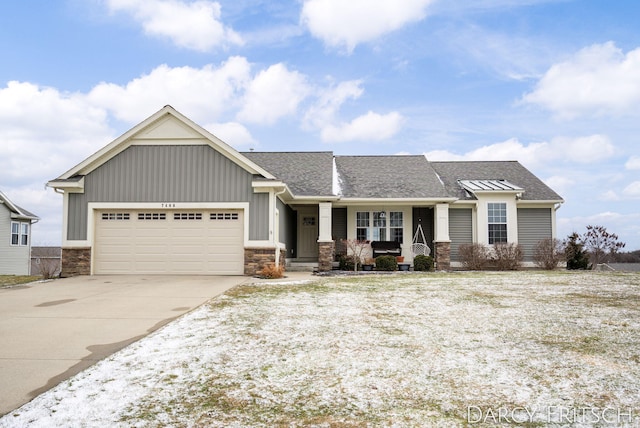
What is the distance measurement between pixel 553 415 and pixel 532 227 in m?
17.7

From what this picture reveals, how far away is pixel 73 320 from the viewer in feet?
22.7

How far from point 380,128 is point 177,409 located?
19966 millimetres

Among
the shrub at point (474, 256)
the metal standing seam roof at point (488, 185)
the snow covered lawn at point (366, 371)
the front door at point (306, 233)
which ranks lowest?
the snow covered lawn at point (366, 371)

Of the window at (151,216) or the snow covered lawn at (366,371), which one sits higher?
the window at (151,216)

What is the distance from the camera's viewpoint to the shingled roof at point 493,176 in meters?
19.6

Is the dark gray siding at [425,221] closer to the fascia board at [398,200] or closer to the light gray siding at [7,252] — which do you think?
the fascia board at [398,200]

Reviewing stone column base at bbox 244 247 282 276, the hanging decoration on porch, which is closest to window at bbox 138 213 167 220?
stone column base at bbox 244 247 282 276

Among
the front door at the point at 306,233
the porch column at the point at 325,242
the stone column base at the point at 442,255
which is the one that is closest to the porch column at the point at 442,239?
the stone column base at the point at 442,255

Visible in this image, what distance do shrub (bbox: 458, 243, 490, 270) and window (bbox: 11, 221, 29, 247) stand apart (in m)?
23.7

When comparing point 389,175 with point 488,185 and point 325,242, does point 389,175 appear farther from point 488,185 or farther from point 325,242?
point 325,242

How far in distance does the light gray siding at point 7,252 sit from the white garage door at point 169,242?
14374mm

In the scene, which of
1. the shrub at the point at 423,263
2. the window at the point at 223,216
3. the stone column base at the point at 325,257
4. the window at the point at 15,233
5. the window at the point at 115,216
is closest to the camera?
the window at the point at 223,216

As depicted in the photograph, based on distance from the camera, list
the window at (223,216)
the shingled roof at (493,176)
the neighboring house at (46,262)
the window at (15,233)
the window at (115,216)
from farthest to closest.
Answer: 1. the window at (15,233)
2. the shingled roof at (493,176)
3. the window at (115,216)
4. the window at (223,216)
5. the neighboring house at (46,262)

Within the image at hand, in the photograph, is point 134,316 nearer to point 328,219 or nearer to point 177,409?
point 177,409
